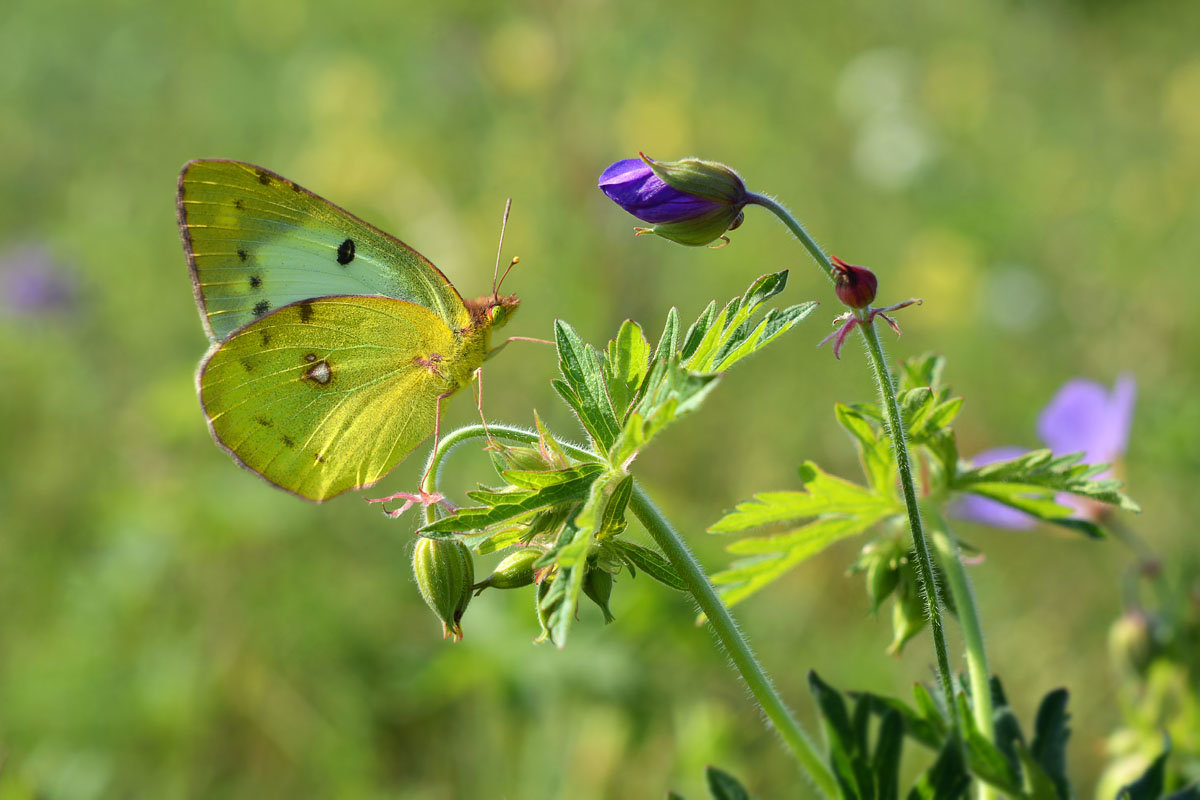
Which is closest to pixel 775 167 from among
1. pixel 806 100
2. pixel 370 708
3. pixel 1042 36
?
pixel 806 100

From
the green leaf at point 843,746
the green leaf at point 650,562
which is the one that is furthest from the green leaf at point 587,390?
the green leaf at point 843,746

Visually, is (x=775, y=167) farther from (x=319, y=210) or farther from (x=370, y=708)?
(x=319, y=210)

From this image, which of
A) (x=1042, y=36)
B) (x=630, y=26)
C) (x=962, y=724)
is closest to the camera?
(x=962, y=724)

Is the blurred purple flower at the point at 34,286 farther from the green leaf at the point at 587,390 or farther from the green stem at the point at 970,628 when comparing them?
the green stem at the point at 970,628

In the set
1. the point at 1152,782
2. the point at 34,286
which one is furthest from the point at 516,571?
the point at 34,286

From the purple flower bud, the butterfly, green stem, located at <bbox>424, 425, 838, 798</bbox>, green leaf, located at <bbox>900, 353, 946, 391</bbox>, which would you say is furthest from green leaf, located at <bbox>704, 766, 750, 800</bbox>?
the butterfly

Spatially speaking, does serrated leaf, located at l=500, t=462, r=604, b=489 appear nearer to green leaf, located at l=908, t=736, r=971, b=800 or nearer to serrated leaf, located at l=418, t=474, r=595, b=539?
serrated leaf, located at l=418, t=474, r=595, b=539

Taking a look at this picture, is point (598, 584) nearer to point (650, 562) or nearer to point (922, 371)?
point (650, 562)

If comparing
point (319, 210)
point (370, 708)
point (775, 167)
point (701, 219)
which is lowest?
point (370, 708)
